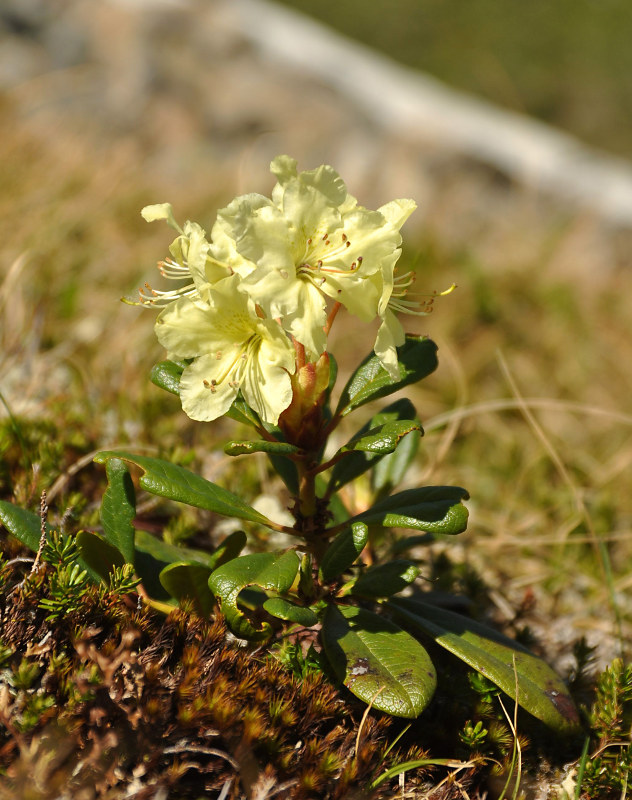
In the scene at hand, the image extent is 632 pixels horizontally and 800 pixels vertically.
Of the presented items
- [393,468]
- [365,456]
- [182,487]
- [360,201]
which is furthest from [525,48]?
[182,487]

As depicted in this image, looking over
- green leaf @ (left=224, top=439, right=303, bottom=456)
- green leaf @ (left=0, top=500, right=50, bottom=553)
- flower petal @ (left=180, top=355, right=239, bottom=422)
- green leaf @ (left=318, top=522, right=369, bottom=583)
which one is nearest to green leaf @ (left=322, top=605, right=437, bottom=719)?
green leaf @ (left=318, top=522, right=369, bottom=583)

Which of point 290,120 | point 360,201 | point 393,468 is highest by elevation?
point 393,468

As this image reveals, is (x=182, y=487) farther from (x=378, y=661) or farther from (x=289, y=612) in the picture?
(x=378, y=661)

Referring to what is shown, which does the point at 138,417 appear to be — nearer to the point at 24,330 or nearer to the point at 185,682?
the point at 24,330

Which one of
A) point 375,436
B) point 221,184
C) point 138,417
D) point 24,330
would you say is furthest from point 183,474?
point 221,184

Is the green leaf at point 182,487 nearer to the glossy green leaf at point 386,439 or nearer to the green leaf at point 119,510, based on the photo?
the green leaf at point 119,510

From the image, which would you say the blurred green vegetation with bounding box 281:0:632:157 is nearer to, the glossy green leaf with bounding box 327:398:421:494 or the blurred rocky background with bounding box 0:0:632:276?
the blurred rocky background with bounding box 0:0:632:276

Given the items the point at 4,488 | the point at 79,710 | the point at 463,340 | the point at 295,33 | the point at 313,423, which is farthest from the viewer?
the point at 295,33
